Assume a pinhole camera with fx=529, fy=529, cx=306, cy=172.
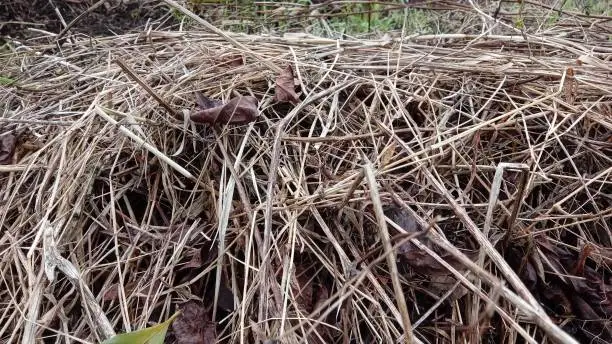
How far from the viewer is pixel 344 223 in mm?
1070

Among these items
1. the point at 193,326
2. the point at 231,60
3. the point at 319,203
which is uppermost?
the point at 231,60

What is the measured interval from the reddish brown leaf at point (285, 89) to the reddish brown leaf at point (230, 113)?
4.4 inches

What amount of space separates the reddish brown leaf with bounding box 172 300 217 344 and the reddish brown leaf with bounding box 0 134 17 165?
2.10 ft

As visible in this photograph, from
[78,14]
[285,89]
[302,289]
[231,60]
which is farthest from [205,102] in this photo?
[78,14]

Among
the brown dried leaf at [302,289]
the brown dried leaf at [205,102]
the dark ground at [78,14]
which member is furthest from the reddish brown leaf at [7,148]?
the dark ground at [78,14]

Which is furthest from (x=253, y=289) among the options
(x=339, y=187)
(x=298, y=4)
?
(x=298, y=4)

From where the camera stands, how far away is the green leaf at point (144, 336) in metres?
0.84

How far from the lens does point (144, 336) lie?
0.84 metres

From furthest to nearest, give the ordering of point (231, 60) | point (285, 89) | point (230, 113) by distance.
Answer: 1. point (231, 60)
2. point (285, 89)
3. point (230, 113)

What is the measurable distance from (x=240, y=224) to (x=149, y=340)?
0.30 metres

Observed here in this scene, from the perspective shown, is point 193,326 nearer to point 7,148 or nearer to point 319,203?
point 319,203

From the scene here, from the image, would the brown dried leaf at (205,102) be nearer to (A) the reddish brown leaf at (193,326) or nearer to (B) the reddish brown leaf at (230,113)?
(B) the reddish brown leaf at (230,113)

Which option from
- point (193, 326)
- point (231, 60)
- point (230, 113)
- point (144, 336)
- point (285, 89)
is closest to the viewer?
point (144, 336)

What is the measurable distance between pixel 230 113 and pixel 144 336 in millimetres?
520
